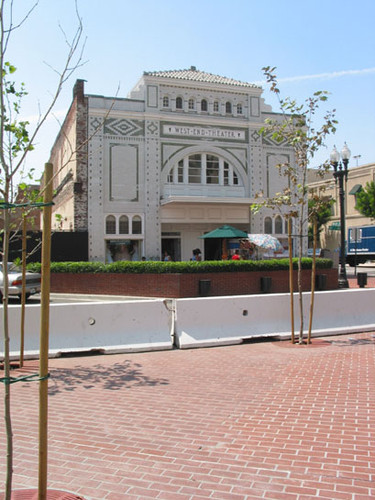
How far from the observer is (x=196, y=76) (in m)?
30.5

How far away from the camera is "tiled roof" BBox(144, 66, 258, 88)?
93.9 ft

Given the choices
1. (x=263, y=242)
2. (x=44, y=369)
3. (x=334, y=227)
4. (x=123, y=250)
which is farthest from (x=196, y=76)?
(x=44, y=369)

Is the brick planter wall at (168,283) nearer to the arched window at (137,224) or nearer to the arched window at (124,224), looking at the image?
the arched window at (124,224)

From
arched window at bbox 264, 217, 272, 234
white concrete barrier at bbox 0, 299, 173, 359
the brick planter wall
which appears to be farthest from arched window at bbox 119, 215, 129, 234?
white concrete barrier at bbox 0, 299, 173, 359

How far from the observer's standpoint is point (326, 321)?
11.2 m

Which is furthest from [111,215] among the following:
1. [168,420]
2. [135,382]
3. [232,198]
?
[168,420]

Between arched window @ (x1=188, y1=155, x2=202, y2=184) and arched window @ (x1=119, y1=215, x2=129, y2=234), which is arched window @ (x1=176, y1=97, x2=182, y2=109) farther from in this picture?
arched window @ (x1=119, y1=215, x2=129, y2=234)

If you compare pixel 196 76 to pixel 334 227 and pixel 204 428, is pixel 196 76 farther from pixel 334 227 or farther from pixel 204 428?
pixel 204 428

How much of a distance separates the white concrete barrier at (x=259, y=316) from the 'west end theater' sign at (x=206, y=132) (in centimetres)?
1949

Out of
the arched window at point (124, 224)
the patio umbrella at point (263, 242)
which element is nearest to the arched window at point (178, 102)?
the arched window at point (124, 224)

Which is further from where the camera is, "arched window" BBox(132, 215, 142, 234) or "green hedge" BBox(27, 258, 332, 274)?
"arched window" BBox(132, 215, 142, 234)

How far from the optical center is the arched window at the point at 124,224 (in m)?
27.6

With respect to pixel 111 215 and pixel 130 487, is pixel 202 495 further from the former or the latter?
pixel 111 215

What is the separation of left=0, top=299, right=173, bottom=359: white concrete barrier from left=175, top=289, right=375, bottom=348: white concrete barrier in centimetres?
43
